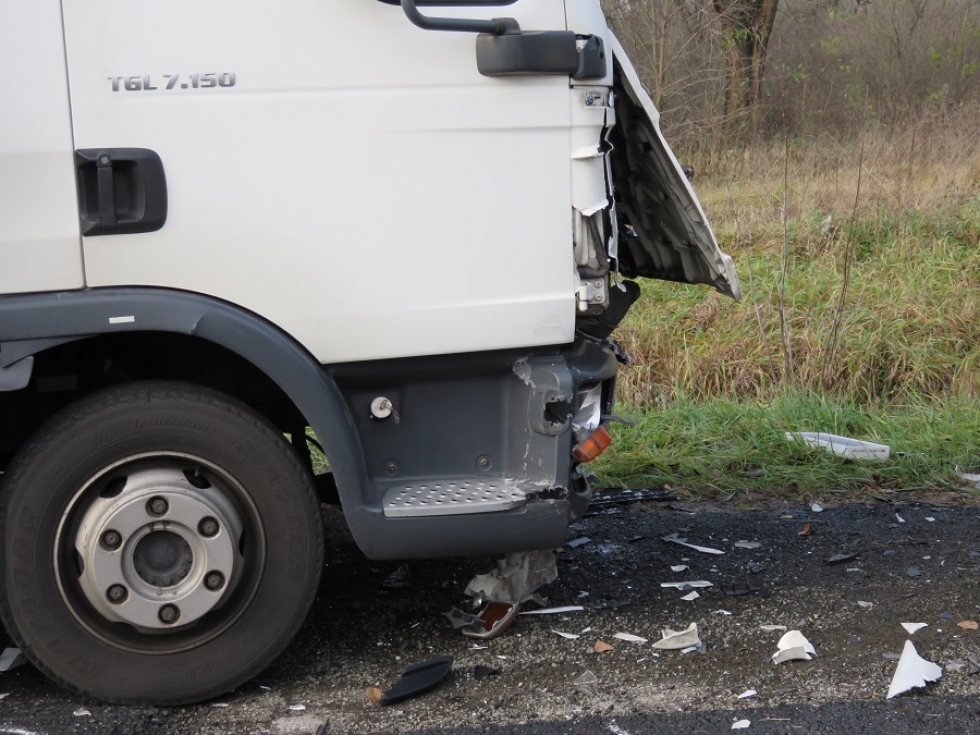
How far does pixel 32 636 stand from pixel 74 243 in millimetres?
1138

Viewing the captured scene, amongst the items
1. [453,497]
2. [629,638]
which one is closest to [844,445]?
[629,638]

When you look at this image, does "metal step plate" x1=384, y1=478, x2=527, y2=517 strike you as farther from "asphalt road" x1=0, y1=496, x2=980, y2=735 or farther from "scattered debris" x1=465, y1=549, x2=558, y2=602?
"asphalt road" x1=0, y1=496, x2=980, y2=735

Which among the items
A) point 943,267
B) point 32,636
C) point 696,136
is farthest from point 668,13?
point 32,636

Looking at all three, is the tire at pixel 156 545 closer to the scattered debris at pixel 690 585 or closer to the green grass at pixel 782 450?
the scattered debris at pixel 690 585

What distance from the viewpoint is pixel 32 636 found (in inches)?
126

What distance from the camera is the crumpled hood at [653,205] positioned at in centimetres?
359

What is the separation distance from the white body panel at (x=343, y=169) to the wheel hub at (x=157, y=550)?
0.56m

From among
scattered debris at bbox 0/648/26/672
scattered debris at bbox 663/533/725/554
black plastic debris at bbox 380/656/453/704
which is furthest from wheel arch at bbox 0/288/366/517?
scattered debris at bbox 663/533/725/554

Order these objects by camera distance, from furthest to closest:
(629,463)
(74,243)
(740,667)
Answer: (629,463)
(740,667)
(74,243)

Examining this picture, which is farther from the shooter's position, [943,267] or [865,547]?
[943,267]

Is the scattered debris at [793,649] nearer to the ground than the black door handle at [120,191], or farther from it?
nearer to the ground

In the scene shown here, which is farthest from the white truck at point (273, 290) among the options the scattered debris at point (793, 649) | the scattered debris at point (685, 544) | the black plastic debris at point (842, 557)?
the black plastic debris at point (842, 557)

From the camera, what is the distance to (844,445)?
5.91m

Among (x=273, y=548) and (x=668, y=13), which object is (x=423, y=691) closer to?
(x=273, y=548)
